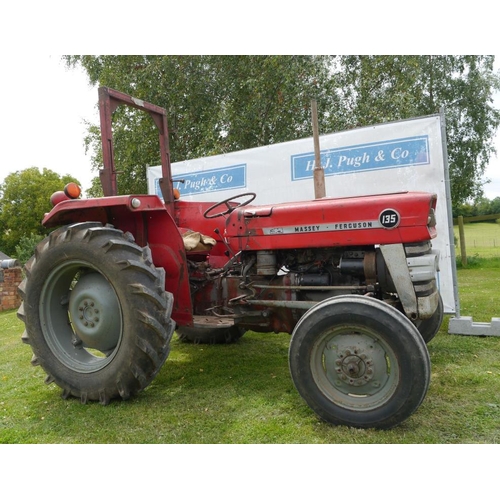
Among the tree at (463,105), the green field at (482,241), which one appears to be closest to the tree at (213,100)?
the tree at (463,105)

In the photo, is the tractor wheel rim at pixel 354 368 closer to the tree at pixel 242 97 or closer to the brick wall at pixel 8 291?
the tree at pixel 242 97

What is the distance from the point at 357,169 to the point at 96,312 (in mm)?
3712

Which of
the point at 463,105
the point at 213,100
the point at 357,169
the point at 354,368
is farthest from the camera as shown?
the point at 463,105

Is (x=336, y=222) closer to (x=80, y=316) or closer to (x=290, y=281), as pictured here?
(x=290, y=281)

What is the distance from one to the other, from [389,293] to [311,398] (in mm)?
975

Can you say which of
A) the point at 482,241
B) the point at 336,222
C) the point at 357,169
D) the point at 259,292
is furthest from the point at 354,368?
the point at 482,241

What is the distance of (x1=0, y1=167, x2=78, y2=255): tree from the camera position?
36.9 metres

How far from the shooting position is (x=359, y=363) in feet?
8.60

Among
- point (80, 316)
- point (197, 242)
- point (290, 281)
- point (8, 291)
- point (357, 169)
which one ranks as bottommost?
point (8, 291)

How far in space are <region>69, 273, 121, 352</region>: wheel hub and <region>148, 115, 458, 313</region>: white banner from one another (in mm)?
3451

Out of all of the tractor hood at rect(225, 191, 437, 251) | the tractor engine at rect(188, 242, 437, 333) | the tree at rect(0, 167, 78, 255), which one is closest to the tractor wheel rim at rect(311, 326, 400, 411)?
the tractor engine at rect(188, 242, 437, 333)

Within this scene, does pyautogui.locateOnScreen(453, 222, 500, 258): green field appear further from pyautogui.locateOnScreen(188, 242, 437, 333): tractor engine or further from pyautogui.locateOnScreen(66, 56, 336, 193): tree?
pyautogui.locateOnScreen(188, 242, 437, 333): tractor engine

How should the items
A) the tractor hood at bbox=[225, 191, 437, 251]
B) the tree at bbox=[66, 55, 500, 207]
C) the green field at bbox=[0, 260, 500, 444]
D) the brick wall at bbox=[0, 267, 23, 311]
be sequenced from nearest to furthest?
1. the green field at bbox=[0, 260, 500, 444]
2. the tractor hood at bbox=[225, 191, 437, 251]
3. the tree at bbox=[66, 55, 500, 207]
4. the brick wall at bbox=[0, 267, 23, 311]

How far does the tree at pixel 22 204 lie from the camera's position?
121 feet
